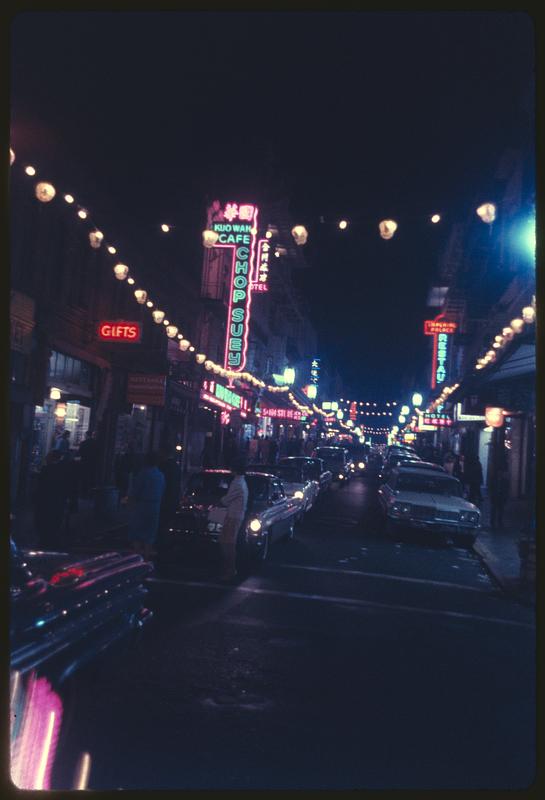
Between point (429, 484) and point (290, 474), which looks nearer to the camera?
point (429, 484)

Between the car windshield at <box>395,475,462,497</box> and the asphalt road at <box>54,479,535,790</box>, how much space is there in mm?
7162

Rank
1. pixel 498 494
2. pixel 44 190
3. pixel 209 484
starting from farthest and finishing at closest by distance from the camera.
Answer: pixel 498 494, pixel 44 190, pixel 209 484

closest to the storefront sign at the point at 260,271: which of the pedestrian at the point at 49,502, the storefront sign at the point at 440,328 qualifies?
the storefront sign at the point at 440,328

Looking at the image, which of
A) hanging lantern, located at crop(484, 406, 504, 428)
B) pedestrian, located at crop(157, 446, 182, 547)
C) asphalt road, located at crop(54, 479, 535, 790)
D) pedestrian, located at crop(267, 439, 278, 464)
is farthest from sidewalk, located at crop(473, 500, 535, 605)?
pedestrian, located at crop(267, 439, 278, 464)

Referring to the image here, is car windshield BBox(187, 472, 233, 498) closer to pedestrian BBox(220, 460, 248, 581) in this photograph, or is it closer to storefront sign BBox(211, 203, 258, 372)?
pedestrian BBox(220, 460, 248, 581)

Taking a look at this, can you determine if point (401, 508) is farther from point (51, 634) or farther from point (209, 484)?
point (51, 634)

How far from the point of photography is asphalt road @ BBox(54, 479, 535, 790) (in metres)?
4.49

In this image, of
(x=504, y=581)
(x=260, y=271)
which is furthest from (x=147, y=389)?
(x=260, y=271)

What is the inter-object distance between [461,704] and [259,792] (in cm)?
239

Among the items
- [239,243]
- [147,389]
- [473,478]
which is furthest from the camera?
[239,243]

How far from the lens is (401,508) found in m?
16.3

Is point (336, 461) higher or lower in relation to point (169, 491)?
higher

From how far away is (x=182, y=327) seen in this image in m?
29.4

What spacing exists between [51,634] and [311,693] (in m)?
2.59
